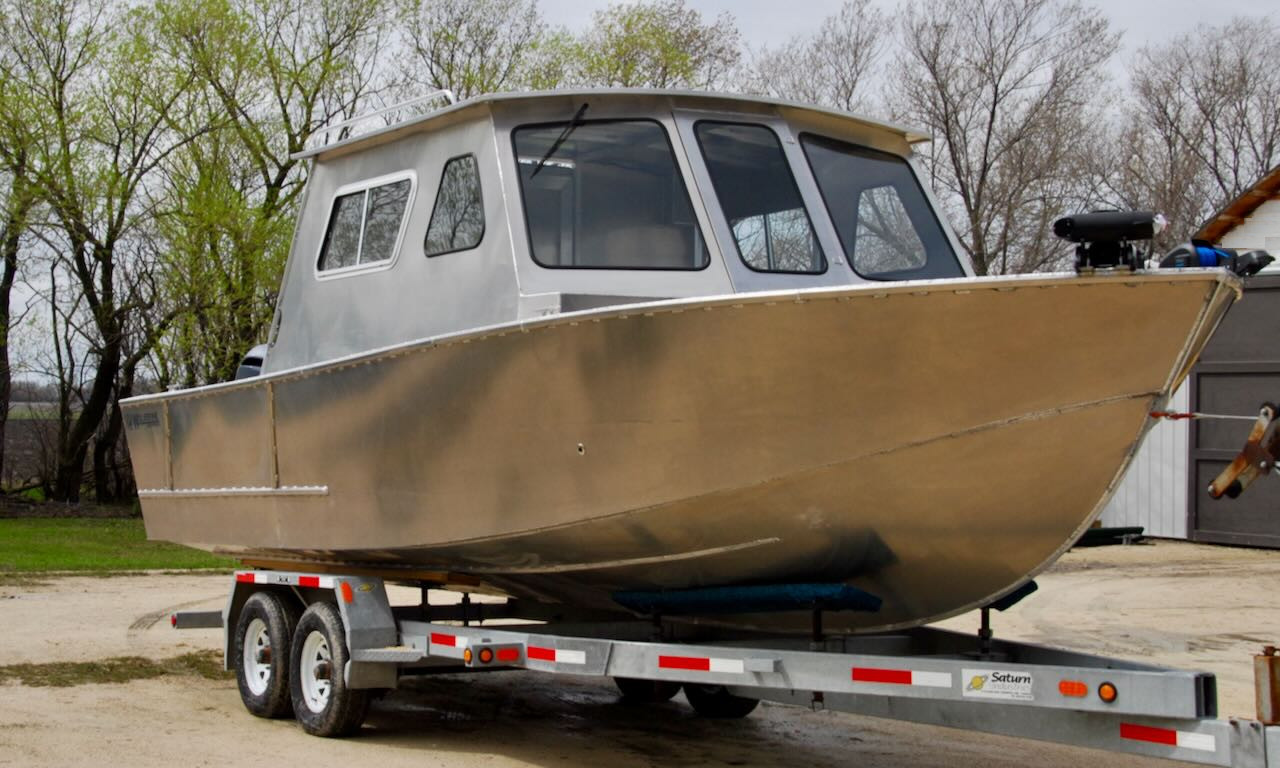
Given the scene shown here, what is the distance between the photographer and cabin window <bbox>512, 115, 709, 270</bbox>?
6316 millimetres

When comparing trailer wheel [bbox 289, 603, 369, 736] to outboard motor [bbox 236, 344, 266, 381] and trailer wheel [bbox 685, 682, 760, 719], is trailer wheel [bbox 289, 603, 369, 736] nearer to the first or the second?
outboard motor [bbox 236, 344, 266, 381]

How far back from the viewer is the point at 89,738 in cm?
729

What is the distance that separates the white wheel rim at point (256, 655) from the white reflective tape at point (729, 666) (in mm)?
3432

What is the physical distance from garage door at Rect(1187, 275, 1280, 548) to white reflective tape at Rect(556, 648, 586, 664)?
14410mm

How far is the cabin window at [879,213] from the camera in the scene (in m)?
6.53

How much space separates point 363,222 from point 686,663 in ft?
10.1

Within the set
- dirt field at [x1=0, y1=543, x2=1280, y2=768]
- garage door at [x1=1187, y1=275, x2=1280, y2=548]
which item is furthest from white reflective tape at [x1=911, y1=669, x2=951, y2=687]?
garage door at [x1=1187, y1=275, x2=1280, y2=548]

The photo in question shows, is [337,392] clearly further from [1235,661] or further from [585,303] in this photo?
[1235,661]

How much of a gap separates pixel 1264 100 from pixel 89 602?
120ft

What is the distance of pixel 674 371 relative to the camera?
550 centimetres

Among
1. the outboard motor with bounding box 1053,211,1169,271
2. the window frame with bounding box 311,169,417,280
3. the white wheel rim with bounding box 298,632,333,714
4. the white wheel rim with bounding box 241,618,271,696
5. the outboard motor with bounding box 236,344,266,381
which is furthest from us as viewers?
the outboard motor with bounding box 236,344,266,381

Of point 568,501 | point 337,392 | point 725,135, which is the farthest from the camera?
point 337,392

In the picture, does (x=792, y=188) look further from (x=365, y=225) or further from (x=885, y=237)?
(x=365, y=225)

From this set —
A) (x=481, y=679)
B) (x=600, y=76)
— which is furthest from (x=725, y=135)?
(x=600, y=76)
